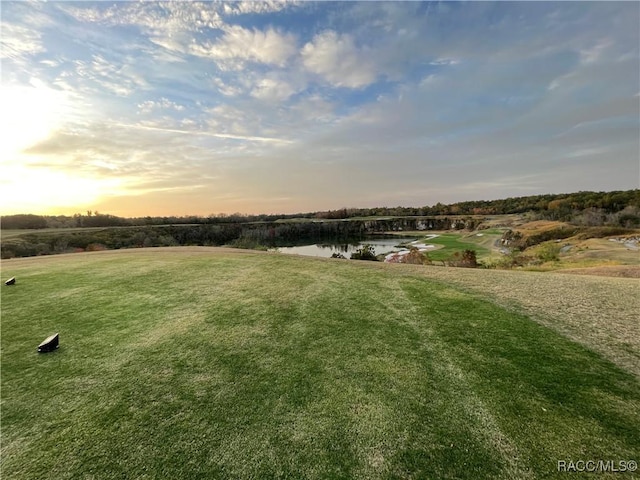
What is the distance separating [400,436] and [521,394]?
6.34ft

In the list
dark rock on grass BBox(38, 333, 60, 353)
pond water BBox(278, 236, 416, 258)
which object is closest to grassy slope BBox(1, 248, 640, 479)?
dark rock on grass BBox(38, 333, 60, 353)

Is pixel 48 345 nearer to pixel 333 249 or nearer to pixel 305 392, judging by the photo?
pixel 305 392

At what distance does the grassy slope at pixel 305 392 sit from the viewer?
3.09 metres

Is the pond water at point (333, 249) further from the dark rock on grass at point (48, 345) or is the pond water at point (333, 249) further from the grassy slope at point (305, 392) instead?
the dark rock on grass at point (48, 345)

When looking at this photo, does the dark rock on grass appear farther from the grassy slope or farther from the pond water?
the pond water

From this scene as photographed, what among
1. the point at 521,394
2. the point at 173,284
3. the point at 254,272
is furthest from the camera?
the point at 254,272

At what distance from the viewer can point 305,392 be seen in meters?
4.10

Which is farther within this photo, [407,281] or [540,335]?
[407,281]

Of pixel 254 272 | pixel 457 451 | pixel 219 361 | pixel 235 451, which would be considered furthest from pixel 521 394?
pixel 254 272

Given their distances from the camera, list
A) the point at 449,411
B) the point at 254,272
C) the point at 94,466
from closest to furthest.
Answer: the point at 94,466 → the point at 449,411 → the point at 254,272

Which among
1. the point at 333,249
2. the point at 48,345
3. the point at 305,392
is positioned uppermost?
the point at 48,345

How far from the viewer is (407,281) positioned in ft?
31.2

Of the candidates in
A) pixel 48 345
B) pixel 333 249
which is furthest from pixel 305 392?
pixel 333 249

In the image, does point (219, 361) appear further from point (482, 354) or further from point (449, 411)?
point (482, 354)
